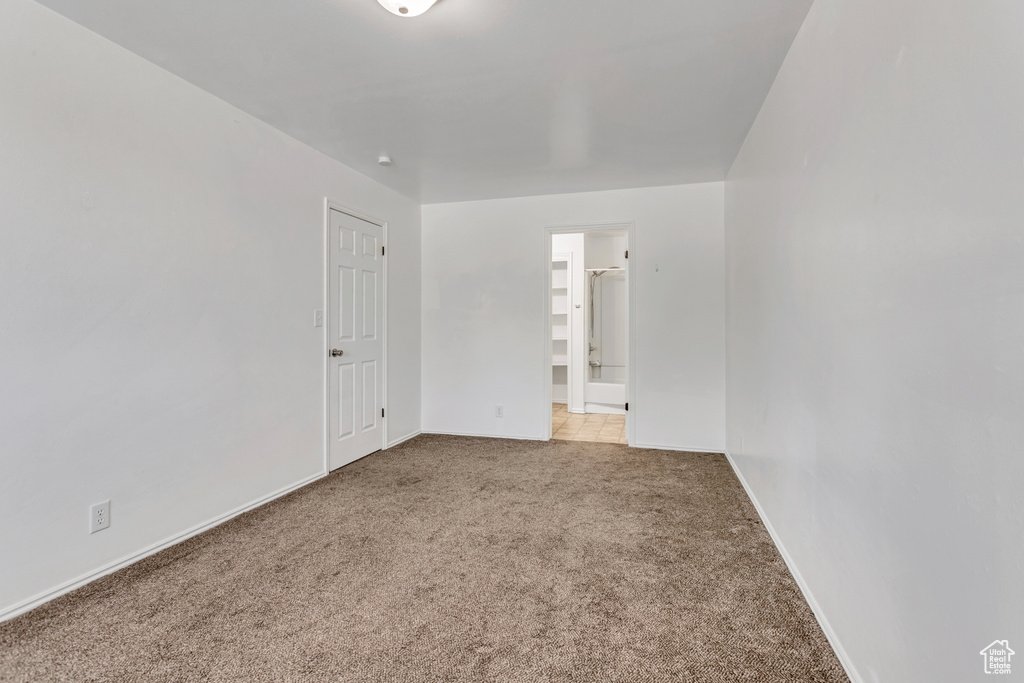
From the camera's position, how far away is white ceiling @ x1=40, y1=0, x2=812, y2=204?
5.95 ft

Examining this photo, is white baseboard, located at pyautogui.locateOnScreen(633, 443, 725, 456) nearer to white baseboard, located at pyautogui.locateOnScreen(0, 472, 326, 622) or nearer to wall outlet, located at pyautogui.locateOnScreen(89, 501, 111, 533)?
white baseboard, located at pyautogui.locateOnScreen(0, 472, 326, 622)

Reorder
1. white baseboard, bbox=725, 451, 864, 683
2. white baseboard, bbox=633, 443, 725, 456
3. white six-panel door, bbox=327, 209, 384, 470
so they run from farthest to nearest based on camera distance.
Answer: white baseboard, bbox=633, 443, 725, 456, white six-panel door, bbox=327, 209, 384, 470, white baseboard, bbox=725, 451, 864, 683

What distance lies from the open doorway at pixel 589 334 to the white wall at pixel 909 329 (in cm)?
313

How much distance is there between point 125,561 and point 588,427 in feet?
12.9

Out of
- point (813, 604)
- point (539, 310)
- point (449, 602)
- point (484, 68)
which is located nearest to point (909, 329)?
point (813, 604)

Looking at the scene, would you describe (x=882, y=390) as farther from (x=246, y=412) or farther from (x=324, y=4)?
(x=246, y=412)

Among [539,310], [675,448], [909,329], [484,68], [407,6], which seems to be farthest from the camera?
[539,310]

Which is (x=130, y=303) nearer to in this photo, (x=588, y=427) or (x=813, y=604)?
(x=813, y=604)

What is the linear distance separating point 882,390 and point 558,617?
130 cm

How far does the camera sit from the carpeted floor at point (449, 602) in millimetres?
1440

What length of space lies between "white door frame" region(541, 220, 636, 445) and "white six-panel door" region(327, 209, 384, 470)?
1.49m

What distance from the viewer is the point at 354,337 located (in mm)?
3592

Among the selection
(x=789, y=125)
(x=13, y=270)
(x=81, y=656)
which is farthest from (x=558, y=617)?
(x=13, y=270)

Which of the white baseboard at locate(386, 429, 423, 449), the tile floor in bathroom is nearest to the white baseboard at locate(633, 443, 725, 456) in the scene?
the tile floor in bathroom
